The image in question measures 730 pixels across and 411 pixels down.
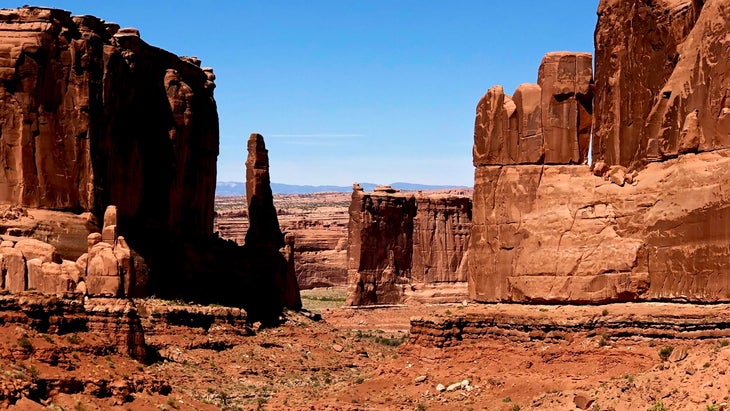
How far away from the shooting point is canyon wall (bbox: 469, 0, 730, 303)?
157 ft

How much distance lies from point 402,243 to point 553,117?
53883mm

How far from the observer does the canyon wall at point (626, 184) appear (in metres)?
47.8

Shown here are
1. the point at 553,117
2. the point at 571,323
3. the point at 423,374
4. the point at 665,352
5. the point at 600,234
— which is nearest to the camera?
the point at 665,352

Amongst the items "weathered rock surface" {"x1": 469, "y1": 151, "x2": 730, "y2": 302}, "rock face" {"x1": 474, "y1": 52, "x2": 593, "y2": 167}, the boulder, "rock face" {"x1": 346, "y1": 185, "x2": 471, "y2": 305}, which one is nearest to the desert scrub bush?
"weathered rock surface" {"x1": 469, "y1": 151, "x2": 730, "y2": 302}

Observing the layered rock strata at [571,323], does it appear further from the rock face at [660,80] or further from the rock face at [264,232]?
the rock face at [264,232]

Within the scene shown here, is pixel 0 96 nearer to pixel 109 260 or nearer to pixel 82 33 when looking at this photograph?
pixel 82 33

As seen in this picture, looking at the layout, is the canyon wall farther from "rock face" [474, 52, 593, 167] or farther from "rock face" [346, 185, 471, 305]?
"rock face" [346, 185, 471, 305]

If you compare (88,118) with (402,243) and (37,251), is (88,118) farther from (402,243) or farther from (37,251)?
Answer: (402,243)

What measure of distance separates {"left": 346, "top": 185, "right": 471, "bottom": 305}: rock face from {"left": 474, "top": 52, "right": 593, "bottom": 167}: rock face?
51.3 m

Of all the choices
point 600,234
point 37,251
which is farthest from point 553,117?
point 37,251

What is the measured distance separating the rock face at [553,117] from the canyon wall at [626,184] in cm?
6

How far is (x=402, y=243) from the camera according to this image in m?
108

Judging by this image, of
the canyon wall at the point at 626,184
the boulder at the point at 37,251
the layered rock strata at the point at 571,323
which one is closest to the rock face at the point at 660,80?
the canyon wall at the point at 626,184

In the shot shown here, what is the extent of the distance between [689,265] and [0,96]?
2695 cm
